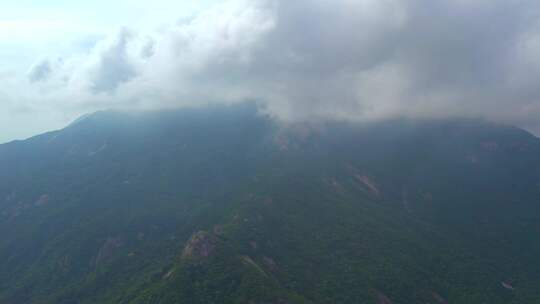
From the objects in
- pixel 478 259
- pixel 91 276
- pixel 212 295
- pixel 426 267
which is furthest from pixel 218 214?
pixel 478 259

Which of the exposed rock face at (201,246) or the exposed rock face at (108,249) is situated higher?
the exposed rock face at (201,246)

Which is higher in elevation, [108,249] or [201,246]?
[201,246]

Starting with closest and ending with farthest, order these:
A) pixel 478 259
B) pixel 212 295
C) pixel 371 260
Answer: pixel 212 295, pixel 371 260, pixel 478 259

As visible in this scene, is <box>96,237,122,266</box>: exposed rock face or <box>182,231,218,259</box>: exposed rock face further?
<box>96,237,122,266</box>: exposed rock face

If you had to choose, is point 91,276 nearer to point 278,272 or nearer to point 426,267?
point 278,272

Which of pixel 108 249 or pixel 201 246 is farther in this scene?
pixel 108 249

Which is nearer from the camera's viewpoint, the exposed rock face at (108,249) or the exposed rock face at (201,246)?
the exposed rock face at (201,246)

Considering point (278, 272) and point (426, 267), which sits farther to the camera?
point (426, 267)

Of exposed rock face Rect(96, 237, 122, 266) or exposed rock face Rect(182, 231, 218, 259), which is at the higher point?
exposed rock face Rect(182, 231, 218, 259)
